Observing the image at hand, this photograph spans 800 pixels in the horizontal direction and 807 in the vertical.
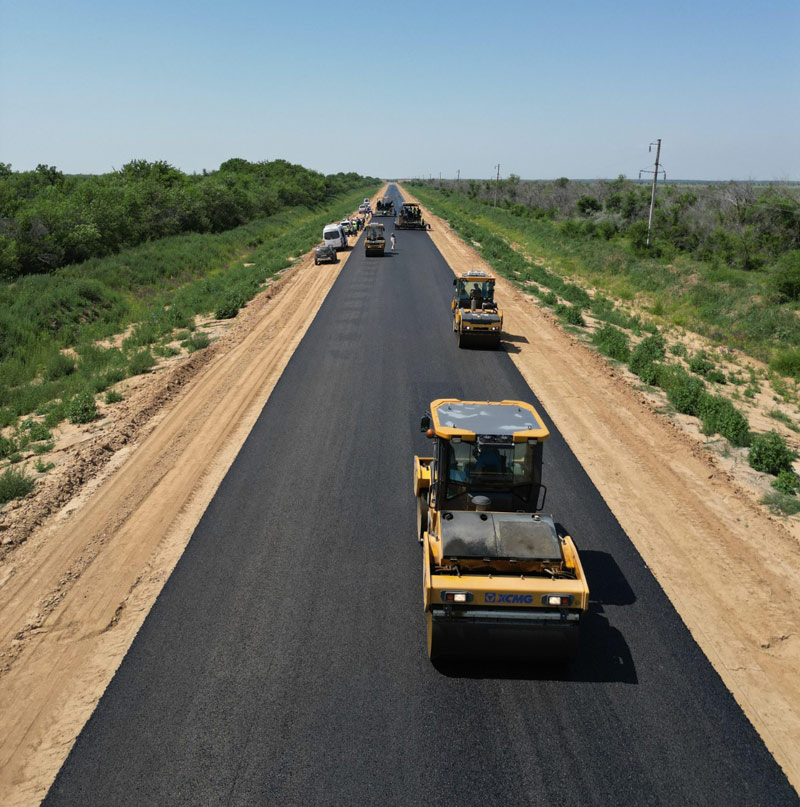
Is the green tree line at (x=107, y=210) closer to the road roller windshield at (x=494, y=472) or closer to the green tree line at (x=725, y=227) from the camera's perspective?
the road roller windshield at (x=494, y=472)

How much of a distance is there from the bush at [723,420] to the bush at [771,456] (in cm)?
87

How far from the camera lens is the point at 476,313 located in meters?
20.2

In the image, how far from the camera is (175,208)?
4862 centimetres

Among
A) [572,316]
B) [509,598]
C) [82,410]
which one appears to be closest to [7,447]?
[82,410]

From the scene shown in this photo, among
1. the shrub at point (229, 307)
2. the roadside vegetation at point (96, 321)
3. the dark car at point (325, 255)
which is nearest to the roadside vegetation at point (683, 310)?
the dark car at point (325, 255)

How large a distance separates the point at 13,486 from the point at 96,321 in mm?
16478

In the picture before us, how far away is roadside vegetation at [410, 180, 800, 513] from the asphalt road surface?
564 cm

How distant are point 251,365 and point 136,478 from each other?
7.44 m

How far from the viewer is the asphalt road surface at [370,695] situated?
5.48 meters

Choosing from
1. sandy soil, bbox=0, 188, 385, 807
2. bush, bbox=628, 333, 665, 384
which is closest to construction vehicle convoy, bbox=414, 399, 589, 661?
sandy soil, bbox=0, 188, 385, 807

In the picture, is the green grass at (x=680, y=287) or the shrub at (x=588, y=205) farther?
the shrub at (x=588, y=205)

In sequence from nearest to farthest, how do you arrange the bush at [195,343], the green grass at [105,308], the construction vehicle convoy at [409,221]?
the green grass at [105,308]
the bush at [195,343]
the construction vehicle convoy at [409,221]

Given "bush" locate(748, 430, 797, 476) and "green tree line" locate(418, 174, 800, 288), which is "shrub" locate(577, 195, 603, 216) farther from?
"bush" locate(748, 430, 797, 476)

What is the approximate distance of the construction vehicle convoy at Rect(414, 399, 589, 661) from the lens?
6164 millimetres
